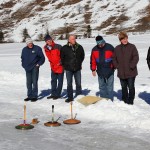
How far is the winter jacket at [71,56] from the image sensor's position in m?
11.3

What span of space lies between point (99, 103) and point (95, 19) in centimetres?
15407

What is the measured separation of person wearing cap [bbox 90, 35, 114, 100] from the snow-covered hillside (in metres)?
128

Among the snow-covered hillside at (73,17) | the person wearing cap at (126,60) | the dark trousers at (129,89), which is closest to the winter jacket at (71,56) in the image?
the person wearing cap at (126,60)

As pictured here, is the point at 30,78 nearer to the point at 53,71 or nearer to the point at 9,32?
the point at 53,71

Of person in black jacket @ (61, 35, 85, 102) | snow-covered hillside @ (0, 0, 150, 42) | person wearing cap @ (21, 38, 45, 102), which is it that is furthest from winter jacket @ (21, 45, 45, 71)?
snow-covered hillside @ (0, 0, 150, 42)

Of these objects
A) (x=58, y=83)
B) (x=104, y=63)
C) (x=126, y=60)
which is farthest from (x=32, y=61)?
(x=126, y=60)

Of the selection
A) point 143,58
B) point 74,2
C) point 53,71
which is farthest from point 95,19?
point 53,71

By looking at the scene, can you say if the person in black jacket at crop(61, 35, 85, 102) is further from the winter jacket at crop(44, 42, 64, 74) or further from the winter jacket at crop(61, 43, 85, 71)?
the winter jacket at crop(44, 42, 64, 74)

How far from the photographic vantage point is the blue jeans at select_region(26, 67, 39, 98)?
11898 mm

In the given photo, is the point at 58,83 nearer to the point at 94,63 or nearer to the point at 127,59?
the point at 94,63

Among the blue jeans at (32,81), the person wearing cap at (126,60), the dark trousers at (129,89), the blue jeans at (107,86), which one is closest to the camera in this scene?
the person wearing cap at (126,60)

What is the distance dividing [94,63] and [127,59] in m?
1.09

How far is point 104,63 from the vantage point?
1076 centimetres

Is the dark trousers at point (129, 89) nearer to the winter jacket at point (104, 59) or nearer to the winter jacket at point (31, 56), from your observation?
the winter jacket at point (104, 59)
